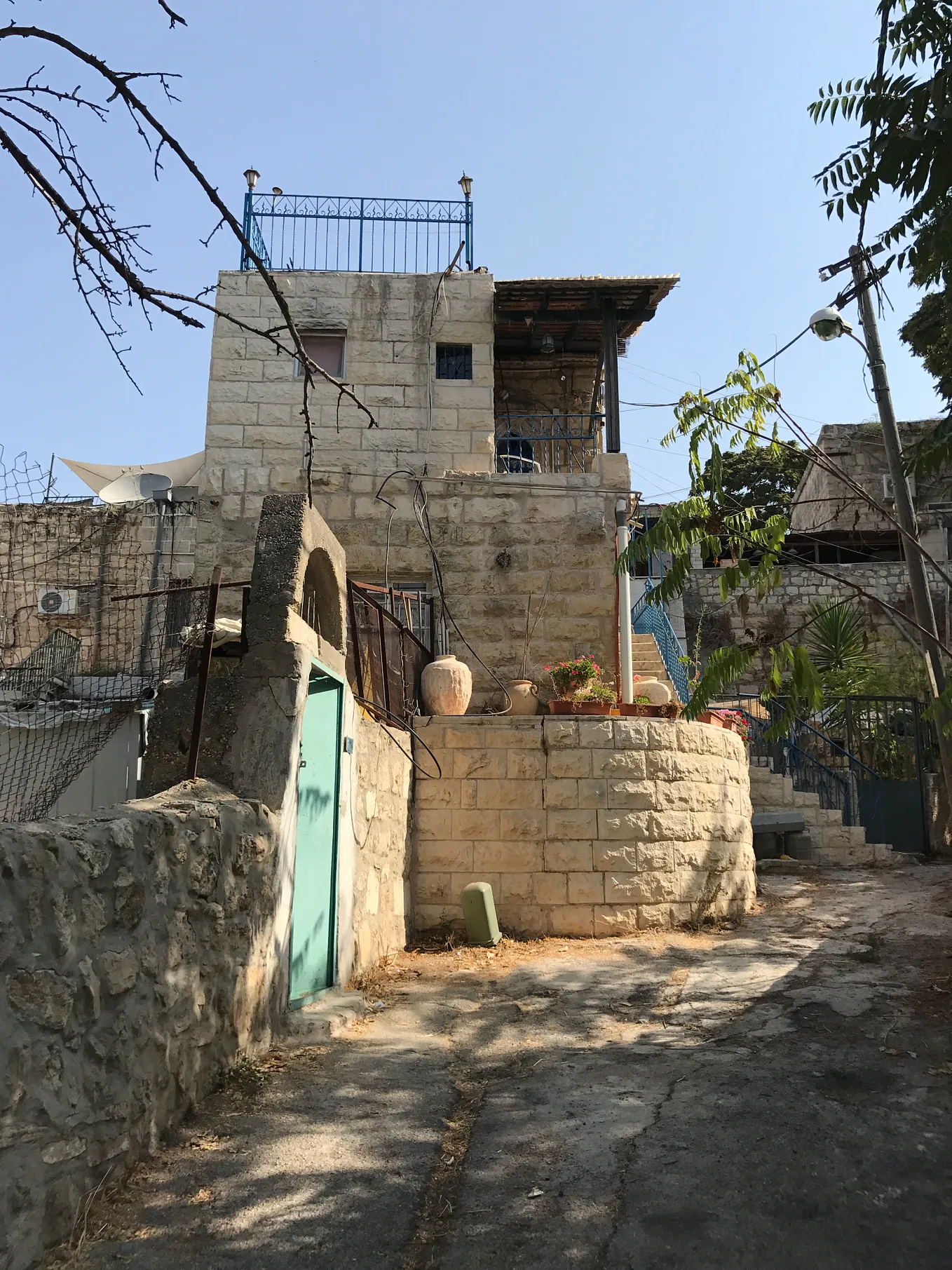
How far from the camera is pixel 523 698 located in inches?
349

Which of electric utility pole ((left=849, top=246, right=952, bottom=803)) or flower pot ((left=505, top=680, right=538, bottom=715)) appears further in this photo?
flower pot ((left=505, top=680, right=538, bottom=715))

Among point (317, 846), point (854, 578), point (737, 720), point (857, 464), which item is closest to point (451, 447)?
point (737, 720)

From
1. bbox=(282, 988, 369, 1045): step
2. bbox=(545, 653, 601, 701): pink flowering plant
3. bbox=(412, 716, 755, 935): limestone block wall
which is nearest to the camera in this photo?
bbox=(282, 988, 369, 1045): step

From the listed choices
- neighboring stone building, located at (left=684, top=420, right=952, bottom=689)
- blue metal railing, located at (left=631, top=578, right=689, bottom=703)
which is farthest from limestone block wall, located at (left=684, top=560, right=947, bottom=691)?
blue metal railing, located at (left=631, top=578, right=689, bottom=703)

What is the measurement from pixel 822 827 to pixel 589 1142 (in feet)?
28.3

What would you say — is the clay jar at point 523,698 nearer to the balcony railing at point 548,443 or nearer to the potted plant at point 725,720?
the potted plant at point 725,720

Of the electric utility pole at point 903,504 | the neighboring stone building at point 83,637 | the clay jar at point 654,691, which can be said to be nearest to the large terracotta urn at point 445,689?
the clay jar at point 654,691

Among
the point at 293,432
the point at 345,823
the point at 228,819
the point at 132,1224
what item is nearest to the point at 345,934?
the point at 345,823

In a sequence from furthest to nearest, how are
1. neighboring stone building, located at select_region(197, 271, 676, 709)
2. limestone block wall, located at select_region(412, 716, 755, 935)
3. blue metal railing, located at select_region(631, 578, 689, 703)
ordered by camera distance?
blue metal railing, located at select_region(631, 578, 689, 703), neighboring stone building, located at select_region(197, 271, 676, 709), limestone block wall, located at select_region(412, 716, 755, 935)

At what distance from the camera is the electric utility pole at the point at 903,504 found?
5.69 m

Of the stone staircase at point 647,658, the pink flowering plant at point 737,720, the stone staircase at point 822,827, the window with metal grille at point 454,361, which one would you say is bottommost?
the stone staircase at point 822,827

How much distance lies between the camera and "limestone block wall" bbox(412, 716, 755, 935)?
25.6 ft

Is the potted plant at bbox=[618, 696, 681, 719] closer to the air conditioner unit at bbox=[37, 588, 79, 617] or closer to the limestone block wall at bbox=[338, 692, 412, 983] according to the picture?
the limestone block wall at bbox=[338, 692, 412, 983]

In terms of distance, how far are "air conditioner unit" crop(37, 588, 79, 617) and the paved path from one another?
8.13 meters
